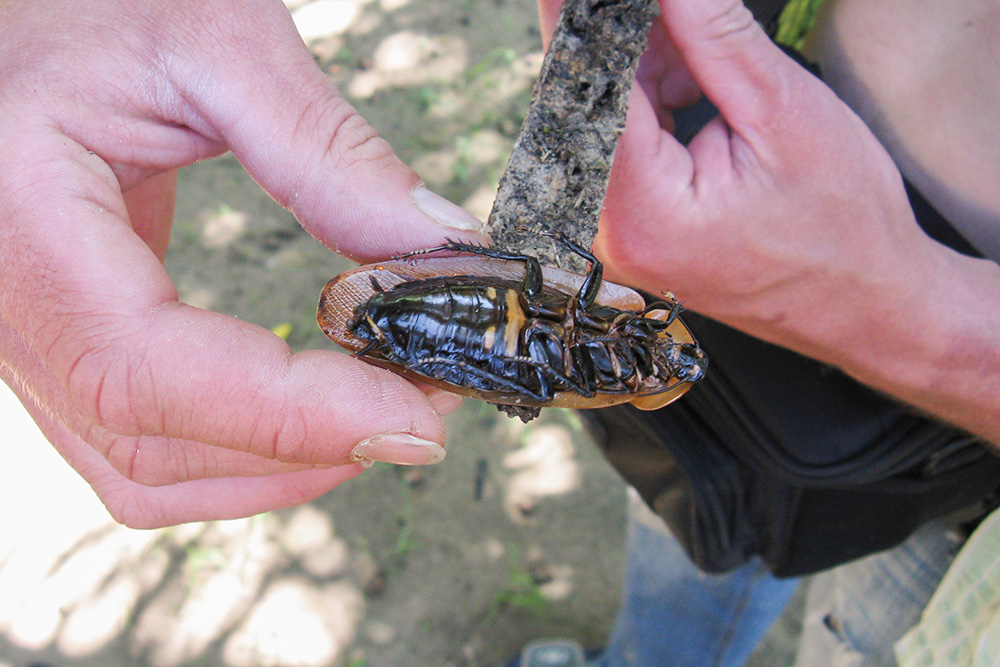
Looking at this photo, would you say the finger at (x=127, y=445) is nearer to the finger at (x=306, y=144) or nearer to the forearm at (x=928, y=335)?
the finger at (x=306, y=144)

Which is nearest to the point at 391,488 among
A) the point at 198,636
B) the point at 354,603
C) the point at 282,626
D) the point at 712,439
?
the point at 354,603

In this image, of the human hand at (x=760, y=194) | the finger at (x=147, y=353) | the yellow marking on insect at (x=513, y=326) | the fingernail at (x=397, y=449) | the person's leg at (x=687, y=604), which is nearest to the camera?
the finger at (x=147, y=353)

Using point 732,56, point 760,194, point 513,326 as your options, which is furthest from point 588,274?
point 732,56

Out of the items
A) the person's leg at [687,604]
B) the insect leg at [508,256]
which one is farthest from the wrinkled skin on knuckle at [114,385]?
the person's leg at [687,604]

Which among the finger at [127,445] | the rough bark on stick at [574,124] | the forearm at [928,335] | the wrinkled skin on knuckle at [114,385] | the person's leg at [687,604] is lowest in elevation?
the person's leg at [687,604]

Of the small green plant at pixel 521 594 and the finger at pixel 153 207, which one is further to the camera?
the small green plant at pixel 521 594

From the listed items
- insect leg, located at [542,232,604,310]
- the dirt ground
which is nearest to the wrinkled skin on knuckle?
insect leg, located at [542,232,604,310]

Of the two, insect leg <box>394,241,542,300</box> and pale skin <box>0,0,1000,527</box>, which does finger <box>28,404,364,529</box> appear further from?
insect leg <box>394,241,542,300</box>
